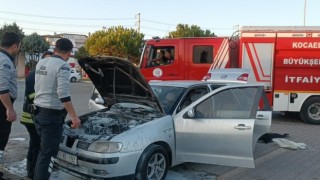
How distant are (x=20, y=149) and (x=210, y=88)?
371 centimetres

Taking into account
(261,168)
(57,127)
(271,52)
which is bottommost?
(261,168)

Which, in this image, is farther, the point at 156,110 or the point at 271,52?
the point at 271,52

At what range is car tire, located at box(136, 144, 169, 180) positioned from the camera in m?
4.54

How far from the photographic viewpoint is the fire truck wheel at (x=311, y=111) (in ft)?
33.7

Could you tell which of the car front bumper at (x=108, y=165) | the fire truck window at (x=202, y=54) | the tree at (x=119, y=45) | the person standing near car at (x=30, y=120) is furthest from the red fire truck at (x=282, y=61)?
the tree at (x=119, y=45)

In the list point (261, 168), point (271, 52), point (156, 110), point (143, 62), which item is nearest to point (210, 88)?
point (156, 110)

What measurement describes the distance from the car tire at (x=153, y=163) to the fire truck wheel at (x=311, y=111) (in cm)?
663

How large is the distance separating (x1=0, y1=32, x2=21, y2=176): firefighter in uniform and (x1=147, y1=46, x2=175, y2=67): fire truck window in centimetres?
719

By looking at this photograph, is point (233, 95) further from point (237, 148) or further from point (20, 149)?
point (20, 149)

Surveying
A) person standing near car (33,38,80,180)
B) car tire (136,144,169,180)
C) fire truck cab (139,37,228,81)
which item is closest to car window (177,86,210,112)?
car tire (136,144,169,180)

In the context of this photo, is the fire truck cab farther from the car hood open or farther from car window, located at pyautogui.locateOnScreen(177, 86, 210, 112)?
the car hood open

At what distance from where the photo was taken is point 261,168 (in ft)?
19.7

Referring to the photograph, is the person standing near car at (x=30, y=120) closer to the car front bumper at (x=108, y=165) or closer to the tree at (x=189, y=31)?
the car front bumper at (x=108, y=165)

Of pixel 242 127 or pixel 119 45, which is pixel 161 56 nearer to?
pixel 242 127
